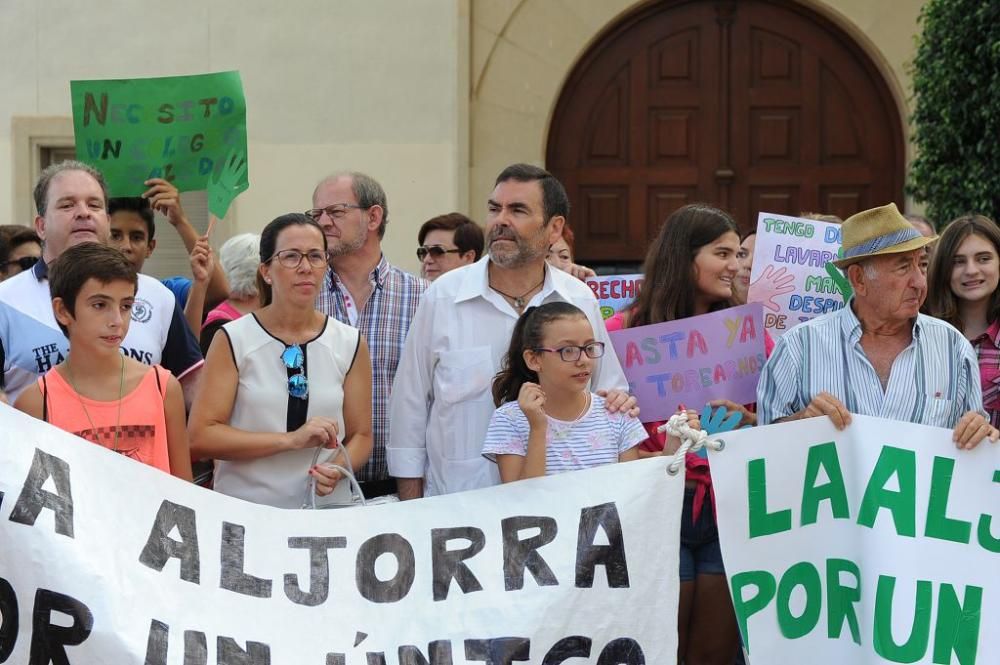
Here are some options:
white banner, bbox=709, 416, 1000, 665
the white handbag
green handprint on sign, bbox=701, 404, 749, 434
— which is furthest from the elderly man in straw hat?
the white handbag

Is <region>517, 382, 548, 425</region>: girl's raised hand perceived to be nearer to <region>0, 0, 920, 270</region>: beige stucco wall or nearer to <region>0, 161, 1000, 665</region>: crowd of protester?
<region>0, 161, 1000, 665</region>: crowd of protester

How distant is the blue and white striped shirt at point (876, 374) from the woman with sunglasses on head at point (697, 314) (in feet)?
1.30

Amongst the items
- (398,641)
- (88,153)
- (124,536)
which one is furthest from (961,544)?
(88,153)

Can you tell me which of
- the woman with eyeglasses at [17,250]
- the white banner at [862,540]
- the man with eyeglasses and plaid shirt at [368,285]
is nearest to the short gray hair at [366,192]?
the man with eyeglasses and plaid shirt at [368,285]

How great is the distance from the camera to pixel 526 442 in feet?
14.3

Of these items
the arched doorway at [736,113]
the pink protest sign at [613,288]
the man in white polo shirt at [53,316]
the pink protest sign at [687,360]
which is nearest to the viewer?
the man in white polo shirt at [53,316]

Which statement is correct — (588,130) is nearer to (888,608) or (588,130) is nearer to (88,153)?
(88,153)

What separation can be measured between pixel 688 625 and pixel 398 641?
3.97 feet

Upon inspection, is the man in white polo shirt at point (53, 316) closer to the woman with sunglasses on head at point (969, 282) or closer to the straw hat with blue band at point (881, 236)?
the straw hat with blue band at point (881, 236)

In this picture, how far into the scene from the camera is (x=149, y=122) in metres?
5.68

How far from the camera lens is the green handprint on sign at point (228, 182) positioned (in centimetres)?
571

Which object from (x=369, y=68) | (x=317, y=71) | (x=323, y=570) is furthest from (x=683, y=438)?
(x=317, y=71)

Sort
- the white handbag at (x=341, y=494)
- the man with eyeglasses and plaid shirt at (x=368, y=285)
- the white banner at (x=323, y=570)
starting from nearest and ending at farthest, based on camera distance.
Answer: the white banner at (x=323, y=570) < the white handbag at (x=341, y=494) < the man with eyeglasses and plaid shirt at (x=368, y=285)

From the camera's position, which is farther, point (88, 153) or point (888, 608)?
point (88, 153)
